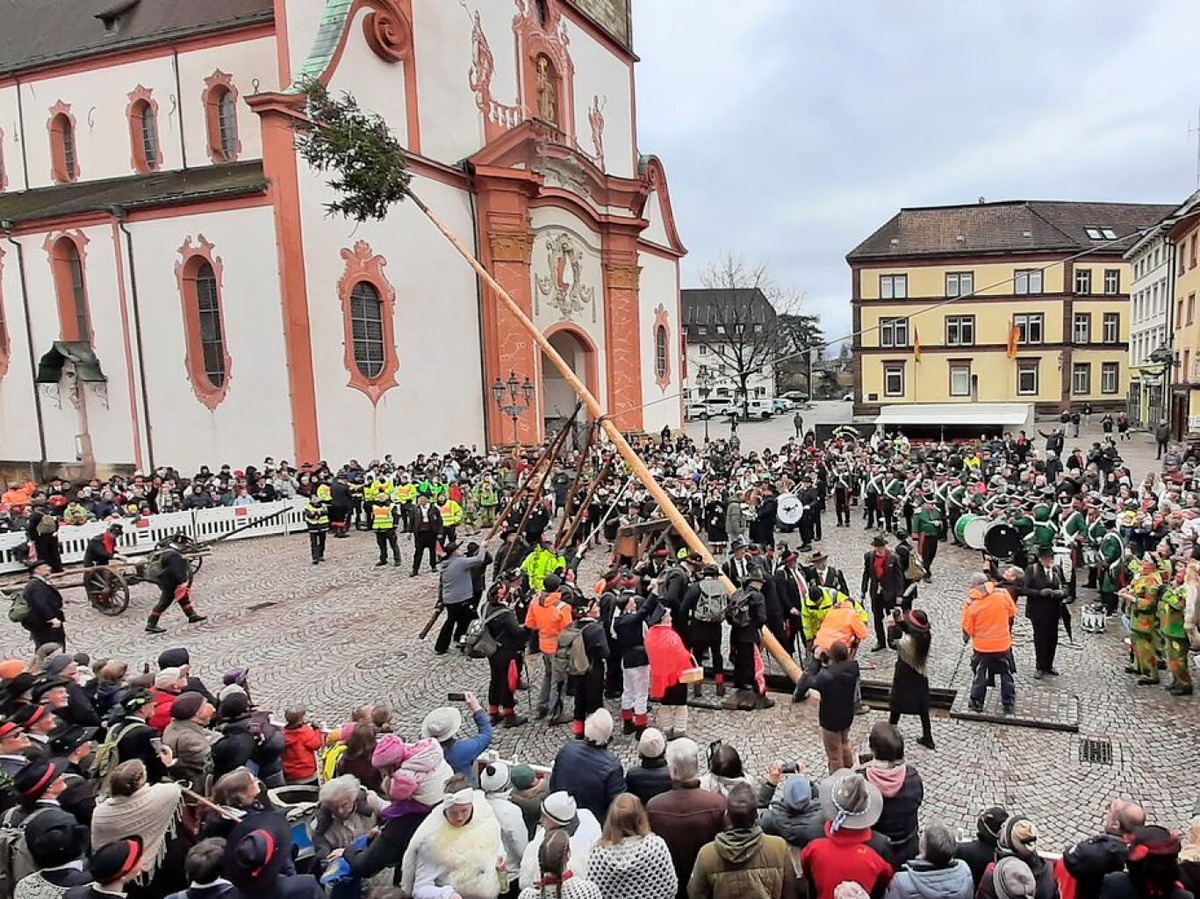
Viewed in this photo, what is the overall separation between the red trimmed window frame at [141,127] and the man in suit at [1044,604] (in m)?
Answer: 29.8

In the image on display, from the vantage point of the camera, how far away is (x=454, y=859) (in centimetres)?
420

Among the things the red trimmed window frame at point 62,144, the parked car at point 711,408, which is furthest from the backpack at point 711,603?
the parked car at point 711,408

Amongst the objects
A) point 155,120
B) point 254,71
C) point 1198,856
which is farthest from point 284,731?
point 155,120

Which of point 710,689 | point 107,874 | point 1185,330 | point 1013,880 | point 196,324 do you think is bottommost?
point 710,689

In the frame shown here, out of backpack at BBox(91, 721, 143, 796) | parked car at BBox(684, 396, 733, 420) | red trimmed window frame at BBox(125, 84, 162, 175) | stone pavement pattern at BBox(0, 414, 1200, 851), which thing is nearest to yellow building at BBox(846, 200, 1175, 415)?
parked car at BBox(684, 396, 733, 420)

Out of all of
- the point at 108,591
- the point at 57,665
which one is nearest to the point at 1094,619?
the point at 57,665

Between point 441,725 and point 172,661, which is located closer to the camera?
point 441,725

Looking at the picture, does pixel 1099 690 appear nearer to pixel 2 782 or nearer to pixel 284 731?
pixel 284 731

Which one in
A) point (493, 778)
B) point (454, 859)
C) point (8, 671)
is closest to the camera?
point (454, 859)

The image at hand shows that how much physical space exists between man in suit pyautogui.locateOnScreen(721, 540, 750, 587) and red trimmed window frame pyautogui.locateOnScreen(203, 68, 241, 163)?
79.3ft

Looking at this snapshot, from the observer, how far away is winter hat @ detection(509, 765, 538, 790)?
201 inches

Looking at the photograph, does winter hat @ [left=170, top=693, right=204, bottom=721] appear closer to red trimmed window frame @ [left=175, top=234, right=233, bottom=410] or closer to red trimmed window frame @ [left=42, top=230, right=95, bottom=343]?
red trimmed window frame @ [left=175, top=234, right=233, bottom=410]

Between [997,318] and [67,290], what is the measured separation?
48964 mm

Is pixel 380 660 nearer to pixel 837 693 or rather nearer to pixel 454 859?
pixel 837 693
